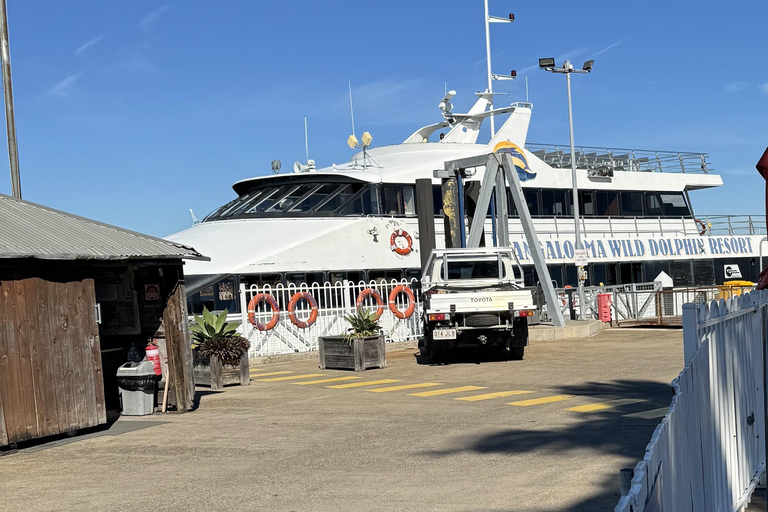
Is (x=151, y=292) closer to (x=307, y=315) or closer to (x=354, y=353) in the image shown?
(x=354, y=353)

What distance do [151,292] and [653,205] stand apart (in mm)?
24002

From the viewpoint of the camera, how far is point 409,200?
26.6m

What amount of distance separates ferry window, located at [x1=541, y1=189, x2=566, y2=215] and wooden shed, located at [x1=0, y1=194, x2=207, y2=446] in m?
18.5

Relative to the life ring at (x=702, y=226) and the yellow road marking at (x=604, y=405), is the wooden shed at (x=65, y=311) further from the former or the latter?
the life ring at (x=702, y=226)

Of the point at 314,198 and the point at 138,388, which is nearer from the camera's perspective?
the point at 138,388

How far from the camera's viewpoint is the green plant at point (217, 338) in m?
17.0

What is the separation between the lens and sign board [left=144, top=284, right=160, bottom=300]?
14.5 m

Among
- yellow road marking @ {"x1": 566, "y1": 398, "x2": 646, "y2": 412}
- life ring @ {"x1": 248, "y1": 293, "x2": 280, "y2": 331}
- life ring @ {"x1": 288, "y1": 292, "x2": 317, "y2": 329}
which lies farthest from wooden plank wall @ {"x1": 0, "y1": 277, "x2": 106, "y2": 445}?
life ring @ {"x1": 288, "y1": 292, "x2": 317, "y2": 329}

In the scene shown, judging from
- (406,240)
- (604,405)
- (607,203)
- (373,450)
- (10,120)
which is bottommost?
(604,405)

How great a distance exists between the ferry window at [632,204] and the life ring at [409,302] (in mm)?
11780

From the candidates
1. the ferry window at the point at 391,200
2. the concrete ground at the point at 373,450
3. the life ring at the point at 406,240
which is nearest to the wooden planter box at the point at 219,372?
the concrete ground at the point at 373,450

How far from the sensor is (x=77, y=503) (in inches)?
300

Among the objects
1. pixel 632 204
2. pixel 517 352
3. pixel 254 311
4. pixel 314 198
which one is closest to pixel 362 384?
pixel 517 352

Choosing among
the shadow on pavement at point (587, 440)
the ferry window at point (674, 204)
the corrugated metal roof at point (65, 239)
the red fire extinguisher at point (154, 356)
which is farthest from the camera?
the ferry window at point (674, 204)
